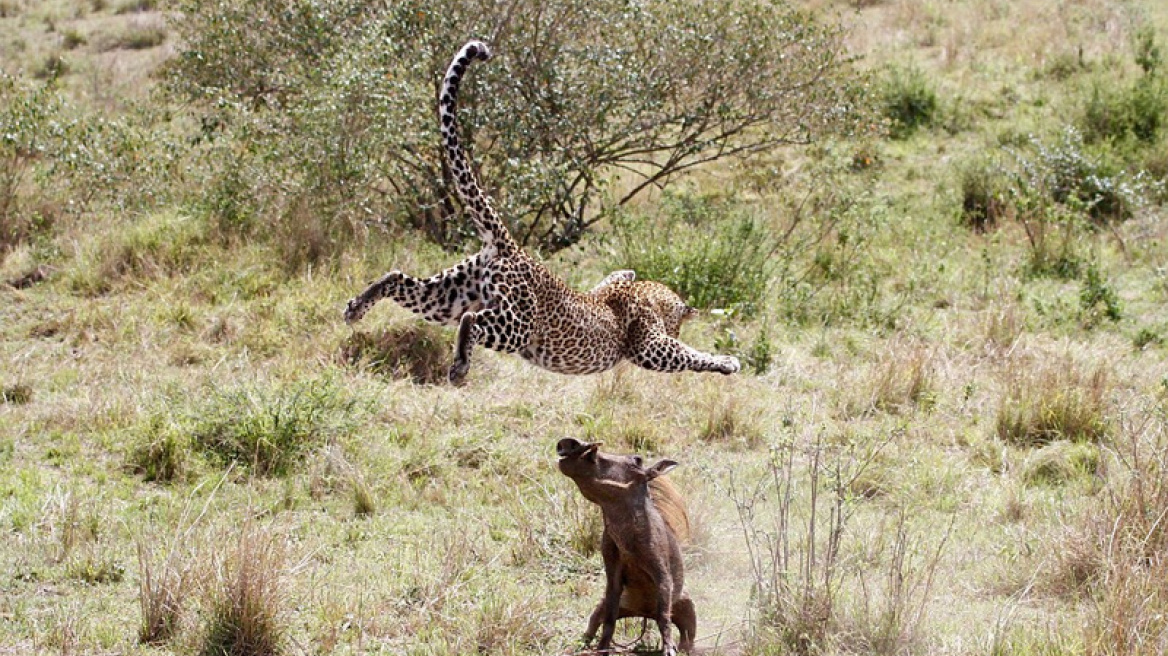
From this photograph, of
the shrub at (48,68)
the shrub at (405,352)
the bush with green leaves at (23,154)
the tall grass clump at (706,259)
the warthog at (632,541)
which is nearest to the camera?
the warthog at (632,541)

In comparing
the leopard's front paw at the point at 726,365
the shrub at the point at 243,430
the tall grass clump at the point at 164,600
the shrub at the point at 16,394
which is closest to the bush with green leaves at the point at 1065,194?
the leopard's front paw at the point at 726,365

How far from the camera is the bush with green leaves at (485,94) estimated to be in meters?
11.2

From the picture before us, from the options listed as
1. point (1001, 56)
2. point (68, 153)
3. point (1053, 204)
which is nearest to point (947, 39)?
point (1001, 56)

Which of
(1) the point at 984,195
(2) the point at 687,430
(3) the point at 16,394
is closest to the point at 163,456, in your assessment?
(3) the point at 16,394

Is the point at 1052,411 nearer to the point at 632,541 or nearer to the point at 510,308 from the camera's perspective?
the point at 510,308

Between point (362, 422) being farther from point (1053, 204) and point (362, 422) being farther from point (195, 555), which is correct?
point (1053, 204)

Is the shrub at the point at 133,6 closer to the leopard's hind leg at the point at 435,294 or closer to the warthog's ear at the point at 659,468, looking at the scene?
the leopard's hind leg at the point at 435,294

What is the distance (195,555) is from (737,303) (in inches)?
234

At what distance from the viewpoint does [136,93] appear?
16625 millimetres

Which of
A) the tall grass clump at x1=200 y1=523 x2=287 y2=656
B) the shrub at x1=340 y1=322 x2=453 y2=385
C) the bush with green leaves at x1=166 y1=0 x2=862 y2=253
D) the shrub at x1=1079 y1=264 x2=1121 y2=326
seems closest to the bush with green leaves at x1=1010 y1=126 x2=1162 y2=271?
the shrub at x1=1079 y1=264 x2=1121 y2=326

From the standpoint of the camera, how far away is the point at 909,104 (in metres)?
16.3

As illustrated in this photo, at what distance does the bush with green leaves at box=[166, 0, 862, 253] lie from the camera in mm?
11188

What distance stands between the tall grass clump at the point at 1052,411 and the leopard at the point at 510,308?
2.13m

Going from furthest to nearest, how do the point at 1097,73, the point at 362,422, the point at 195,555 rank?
1. the point at 1097,73
2. the point at 362,422
3. the point at 195,555
